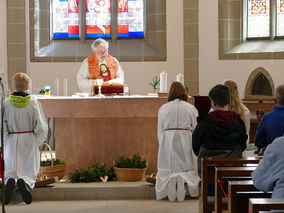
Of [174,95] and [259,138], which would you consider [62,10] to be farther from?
[259,138]

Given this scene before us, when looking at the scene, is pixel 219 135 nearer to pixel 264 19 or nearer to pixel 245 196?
pixel 245 196

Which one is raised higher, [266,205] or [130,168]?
[266,205]

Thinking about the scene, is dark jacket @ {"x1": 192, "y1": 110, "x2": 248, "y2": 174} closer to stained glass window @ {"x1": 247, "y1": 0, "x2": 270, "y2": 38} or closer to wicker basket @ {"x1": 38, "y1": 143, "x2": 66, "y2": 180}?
wicker basket @ {"x1": 38, "y1": 143, "x2": 66, "y2": 180}

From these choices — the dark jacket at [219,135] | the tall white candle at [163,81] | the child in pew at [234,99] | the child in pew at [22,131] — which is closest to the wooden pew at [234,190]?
the dark jacket at [219,135]

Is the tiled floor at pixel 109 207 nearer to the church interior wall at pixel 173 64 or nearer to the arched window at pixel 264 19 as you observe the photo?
the church interior wall at pixel 173 64

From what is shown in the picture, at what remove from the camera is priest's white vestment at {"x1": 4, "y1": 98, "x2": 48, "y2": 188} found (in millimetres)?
7426

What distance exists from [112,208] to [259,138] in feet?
7.20

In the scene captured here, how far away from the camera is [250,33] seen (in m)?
13.3

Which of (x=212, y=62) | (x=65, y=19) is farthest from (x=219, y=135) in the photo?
(x=65, y=19)

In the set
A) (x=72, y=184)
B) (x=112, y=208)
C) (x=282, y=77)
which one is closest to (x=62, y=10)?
(x=282, y=77)

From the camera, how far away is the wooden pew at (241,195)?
13.2 ft

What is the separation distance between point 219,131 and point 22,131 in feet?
9.11

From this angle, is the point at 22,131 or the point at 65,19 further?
the point at 65,19

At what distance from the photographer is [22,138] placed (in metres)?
7.46
